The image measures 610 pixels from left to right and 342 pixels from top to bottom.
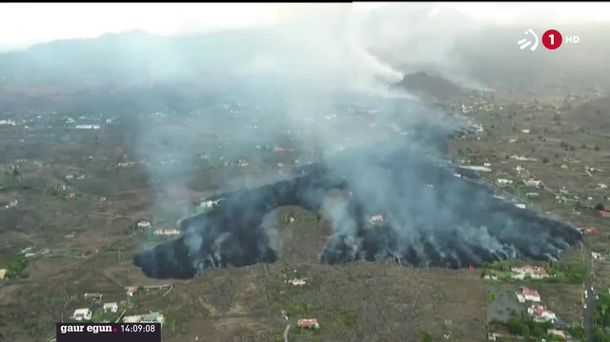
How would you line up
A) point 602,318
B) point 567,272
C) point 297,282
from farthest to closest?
point 567,272 < point 297,282 < point 602,318

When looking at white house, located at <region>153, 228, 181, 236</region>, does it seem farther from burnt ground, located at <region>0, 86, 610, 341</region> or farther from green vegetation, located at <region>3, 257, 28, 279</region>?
green vegetation, located at <region>3, 257, 28, 279</region>

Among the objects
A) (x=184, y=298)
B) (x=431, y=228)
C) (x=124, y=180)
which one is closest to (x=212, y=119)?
(x=124, y=180)

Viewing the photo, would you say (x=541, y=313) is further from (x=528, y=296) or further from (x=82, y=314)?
(x=82, y=314)

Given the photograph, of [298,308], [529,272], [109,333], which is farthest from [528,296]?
[109,333]

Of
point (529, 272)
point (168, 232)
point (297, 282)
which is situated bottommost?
point (529, 272)

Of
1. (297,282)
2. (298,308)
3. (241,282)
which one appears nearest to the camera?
(298,308)

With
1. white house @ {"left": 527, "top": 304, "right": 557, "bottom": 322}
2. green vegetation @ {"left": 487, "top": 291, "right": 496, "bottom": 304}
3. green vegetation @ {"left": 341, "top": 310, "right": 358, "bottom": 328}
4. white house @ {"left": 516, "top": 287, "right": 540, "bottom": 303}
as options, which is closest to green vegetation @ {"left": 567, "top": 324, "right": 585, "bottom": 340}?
white house @ {"left": 527, "top": 304, "right": 557, "bottom": 322}

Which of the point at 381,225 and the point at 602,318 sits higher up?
the point at 381,225
